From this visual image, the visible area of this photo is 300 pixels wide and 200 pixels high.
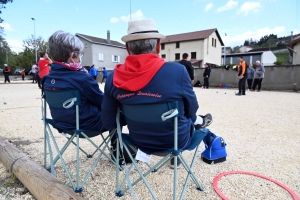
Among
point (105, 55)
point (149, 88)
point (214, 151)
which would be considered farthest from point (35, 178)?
point (105, 55)

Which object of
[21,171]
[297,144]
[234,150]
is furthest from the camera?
[297,144]

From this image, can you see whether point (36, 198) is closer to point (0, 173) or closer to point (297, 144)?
point (0, 173)

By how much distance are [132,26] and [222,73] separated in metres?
16.2

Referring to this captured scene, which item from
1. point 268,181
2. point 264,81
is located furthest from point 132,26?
point 264,81

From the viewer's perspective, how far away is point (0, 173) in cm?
255

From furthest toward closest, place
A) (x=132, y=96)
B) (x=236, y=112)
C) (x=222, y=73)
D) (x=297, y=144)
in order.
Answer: (x=222, y=73) < (x=236, y=112) < (x=297, y=144) < (x=132, y=96)

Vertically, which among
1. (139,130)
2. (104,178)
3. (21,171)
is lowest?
(104,178)

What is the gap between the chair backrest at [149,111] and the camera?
1508 millimetres

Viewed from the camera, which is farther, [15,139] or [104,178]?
[15,139]

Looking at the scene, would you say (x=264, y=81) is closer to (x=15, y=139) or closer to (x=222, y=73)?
(x=222, y=73)

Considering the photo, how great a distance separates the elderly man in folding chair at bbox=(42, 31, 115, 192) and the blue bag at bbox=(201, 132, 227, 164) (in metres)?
1.33

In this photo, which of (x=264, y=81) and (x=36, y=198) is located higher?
(x=264, y=81)

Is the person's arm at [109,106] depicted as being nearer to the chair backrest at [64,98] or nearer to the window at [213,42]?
the chair backrest at [64,98]

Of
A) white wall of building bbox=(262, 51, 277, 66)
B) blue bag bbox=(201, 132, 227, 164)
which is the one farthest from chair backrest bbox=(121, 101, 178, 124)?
white wall of building bbox=(262, 51, 277, 66)
